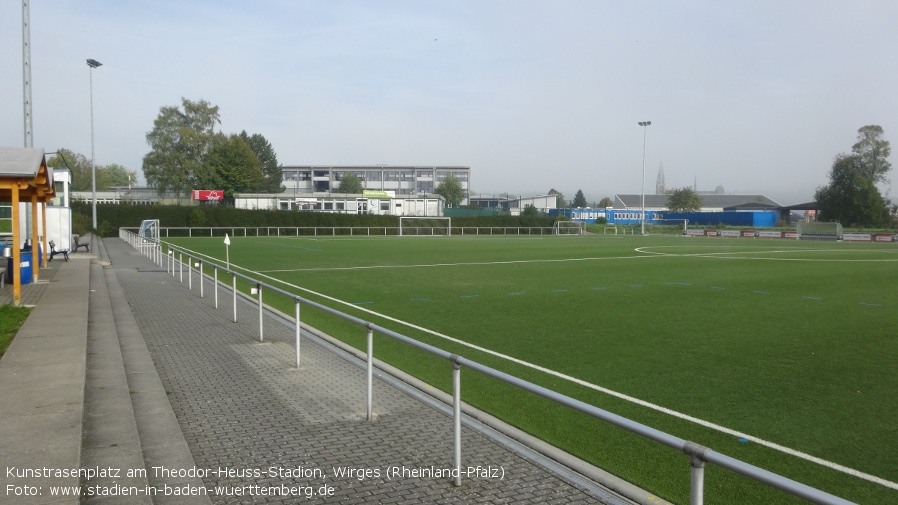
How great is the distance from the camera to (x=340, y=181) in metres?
120

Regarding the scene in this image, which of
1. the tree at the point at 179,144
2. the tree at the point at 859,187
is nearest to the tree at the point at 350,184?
the tree at the point at 179,144

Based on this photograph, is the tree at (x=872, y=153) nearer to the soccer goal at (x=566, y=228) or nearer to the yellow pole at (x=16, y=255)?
the soccer goal at (x=566, y=228)

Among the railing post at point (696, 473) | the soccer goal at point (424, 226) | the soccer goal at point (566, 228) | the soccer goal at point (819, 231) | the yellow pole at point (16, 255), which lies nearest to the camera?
the railing post at point (696, 473)

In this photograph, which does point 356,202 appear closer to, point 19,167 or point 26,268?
point 26,268

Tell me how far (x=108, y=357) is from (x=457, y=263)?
18.5 metres

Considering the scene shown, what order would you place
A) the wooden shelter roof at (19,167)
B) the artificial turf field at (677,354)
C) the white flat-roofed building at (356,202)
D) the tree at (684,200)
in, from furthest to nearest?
1. the tree at (684,200)
2. the white flat-roofed building at (356,202)
3. the wooden shelter roof at (19,167)
4. the artificial turf field at (677,354)

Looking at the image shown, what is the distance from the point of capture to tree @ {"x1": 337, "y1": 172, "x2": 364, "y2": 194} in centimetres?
11512

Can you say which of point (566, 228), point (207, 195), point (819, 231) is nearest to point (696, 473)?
point (819, 231)

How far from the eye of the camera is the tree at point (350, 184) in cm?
11512

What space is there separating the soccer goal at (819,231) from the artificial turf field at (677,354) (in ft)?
136

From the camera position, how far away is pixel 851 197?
76500mm

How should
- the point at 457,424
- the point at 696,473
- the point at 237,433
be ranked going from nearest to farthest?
the point at 696,473, the point at 457,424, the point at 237,433

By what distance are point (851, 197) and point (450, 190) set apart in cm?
5804

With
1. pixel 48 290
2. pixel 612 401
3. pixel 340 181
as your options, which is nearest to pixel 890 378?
pixel 612 401
